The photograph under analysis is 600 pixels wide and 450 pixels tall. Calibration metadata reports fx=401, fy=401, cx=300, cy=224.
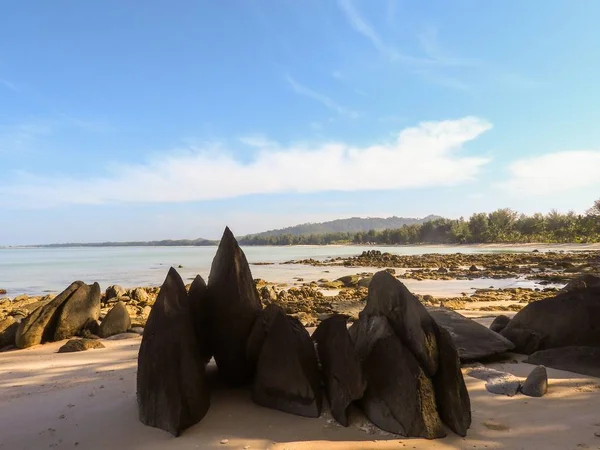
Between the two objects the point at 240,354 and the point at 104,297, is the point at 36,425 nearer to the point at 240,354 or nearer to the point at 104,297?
the point at 240,354

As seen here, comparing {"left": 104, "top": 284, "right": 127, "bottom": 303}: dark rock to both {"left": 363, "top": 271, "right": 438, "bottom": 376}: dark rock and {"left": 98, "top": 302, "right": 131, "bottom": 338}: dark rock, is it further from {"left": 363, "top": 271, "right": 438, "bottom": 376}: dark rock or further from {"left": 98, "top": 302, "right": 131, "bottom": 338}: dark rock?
{"left": 363, "top": 271, "right": 438, "bottom": 376}: dark rock

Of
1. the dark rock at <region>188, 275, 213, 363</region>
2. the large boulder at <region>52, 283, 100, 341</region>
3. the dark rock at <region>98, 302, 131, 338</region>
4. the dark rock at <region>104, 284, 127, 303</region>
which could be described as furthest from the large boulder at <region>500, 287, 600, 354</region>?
the dark rock at <region>104, 284, 127, 303</region>

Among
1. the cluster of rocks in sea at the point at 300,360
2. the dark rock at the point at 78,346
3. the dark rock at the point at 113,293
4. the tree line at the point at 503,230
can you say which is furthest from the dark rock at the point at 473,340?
the tree line at the point at 503,230

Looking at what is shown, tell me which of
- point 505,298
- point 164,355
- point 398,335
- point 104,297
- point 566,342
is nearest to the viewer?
point 164,355

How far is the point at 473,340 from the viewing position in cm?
650

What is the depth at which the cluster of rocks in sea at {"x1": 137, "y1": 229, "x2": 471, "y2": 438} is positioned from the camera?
3.85m

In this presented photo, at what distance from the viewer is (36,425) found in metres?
4.03

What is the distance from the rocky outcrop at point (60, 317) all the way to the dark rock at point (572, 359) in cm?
940

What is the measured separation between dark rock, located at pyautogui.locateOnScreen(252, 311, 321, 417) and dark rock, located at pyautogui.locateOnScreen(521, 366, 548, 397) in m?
2.58

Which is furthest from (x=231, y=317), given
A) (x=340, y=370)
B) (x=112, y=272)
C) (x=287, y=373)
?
(x=112, y=272)

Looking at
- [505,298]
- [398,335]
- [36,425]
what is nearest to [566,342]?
[398,335]

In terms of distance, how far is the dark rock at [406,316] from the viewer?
4.06 meters

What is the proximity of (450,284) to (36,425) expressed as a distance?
20747 mm

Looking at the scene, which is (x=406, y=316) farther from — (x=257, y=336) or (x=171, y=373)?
(x=171, y=373)
